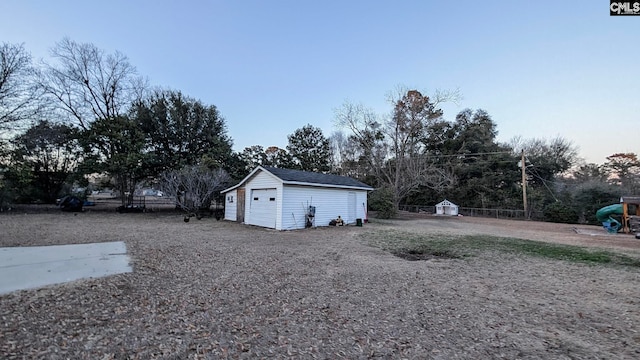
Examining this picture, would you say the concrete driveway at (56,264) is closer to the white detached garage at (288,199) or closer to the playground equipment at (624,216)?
the white detached garage at (288,199)

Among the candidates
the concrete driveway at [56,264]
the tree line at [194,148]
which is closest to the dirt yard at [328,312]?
the concrete driveway at [56,264]

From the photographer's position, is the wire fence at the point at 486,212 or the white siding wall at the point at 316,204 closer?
the white siding wall at the point at 316,204

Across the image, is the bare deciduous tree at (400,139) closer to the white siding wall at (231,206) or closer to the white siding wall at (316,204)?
the white siding wall at (316,204)

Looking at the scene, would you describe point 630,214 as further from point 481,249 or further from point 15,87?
point 15,87

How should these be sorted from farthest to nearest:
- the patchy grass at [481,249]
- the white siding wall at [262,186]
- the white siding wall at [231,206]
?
1. the white siding wall at [231,206]
2. the white siding wall at [262,186]
3. the patchy grass at [481,249]

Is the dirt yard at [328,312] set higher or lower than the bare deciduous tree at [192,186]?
lower

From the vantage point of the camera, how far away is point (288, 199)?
11555mm

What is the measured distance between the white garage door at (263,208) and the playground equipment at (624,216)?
50.0ft

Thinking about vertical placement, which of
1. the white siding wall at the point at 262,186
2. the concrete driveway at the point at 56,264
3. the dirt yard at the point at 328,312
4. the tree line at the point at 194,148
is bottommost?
the dirt yard at the point at 328,312

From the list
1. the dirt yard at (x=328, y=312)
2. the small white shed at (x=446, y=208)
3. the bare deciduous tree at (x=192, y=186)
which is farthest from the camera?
the small white shed at (x=446, y=208)

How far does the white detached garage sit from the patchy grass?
149 inches

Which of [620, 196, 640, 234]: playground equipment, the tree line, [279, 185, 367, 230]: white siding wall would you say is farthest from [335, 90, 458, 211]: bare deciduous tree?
[620, 196, 640, 234]: playground equipment

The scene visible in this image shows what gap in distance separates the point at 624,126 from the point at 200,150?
25625 mm

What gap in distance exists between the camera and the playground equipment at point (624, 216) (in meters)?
10.9
